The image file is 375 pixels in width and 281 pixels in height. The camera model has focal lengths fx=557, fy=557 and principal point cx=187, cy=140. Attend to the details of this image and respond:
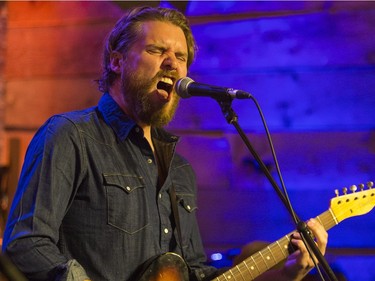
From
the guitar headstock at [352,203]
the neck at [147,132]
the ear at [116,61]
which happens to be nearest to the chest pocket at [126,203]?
the neck at [147,132]

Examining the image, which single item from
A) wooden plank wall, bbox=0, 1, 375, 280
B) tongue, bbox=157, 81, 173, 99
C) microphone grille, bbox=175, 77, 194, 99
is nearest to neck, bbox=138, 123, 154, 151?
tongue, bbox=157, 81, 173, 99

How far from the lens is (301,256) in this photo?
2344 millimetres

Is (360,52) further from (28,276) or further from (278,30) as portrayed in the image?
→ (28,276)

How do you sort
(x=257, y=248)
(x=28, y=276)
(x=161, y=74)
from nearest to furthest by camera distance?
(x=28, y=276) < (x=161, y=74) < (x=257, y=248)

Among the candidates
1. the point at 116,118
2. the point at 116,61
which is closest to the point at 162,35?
the point at 116,61

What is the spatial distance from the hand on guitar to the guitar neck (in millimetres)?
36

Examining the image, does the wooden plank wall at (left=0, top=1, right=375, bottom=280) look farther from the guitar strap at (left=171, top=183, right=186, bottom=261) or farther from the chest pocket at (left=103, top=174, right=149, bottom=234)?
the chest pocket at (left=103, top=174, right=149, bottom=234)

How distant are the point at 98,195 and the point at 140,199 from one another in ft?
0.61

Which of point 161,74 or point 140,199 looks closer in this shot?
point 140,199

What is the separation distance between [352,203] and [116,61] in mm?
1234

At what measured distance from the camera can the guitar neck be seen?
2.29 metres

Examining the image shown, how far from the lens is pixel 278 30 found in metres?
3.04

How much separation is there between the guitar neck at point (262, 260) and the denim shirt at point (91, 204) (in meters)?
0.14

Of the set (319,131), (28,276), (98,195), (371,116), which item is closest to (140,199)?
(98,195)
